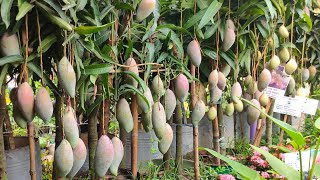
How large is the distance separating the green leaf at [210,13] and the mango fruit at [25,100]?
2.22 feet

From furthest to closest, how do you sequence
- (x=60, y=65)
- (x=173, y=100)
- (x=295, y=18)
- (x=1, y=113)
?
(x=295, y=18) → (x=173, y=100) → (x=1, y=113) → (x=60, y=65)

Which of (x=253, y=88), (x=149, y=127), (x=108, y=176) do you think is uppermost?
(x=253, y=88)

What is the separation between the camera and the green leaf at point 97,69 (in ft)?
3.49

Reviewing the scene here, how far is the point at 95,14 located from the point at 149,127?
0.40 m

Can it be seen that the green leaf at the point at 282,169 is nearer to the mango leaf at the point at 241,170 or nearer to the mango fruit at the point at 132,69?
the mango leaf at the point at 241,170

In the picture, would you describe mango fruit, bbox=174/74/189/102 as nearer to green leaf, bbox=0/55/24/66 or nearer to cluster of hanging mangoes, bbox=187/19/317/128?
cluster of hanging mangoes, bbox=187/19/317/128

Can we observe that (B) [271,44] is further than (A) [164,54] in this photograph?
Yes

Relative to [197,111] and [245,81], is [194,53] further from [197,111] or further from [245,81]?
[245,81]

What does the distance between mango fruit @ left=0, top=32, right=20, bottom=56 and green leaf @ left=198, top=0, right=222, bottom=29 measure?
0.66 m

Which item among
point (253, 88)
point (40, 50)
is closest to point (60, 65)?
point (40, 50)

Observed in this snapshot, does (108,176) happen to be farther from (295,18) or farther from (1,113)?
(295,18)

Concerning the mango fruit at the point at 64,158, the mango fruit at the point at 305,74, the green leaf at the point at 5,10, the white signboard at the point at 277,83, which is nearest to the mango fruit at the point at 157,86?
the mango fruit at the point at 64,158

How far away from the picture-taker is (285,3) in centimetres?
183

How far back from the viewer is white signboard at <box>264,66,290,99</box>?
1.89m
